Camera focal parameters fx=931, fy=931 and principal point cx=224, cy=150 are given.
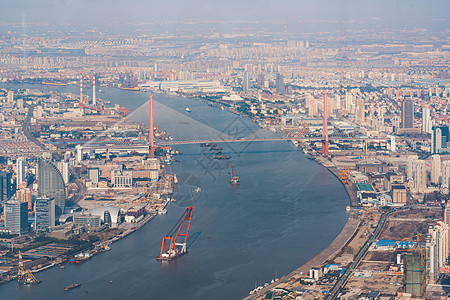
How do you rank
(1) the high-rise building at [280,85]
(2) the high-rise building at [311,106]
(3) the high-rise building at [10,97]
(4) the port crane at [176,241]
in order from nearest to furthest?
(4) the port crane at [176,241]
(2) the high-rise building at [311,106]
(3) the high-rise building at [10,97]
(1) the high-rise building at [280,85]

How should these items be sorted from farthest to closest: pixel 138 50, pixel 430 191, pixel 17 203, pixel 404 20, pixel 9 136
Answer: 1. pixel 138 50
2. pixel 404 20
3. pixel 9 136
4. pixel 430 191
5. pixel 17 203

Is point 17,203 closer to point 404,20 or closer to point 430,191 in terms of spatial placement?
point 430,191

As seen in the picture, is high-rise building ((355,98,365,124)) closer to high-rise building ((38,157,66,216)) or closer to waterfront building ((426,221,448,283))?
high-rise building ((38,157,66,216))

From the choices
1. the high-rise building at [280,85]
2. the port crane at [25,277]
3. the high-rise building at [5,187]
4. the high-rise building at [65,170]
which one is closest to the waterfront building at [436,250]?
the port crane at [25,277]

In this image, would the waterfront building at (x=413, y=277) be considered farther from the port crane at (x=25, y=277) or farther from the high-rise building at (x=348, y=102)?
the high-rise building at (x=348, y=102)

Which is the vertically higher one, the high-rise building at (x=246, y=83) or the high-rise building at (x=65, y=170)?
the high-rise building at (x=246, y=83)

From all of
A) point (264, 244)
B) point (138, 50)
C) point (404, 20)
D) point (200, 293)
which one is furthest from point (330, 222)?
point (138, 50)
